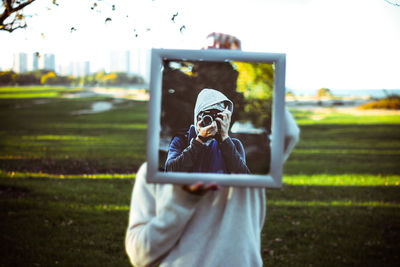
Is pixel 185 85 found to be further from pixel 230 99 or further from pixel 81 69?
pixel 81 69

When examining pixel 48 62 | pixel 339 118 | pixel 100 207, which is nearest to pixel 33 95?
pixel 48 62

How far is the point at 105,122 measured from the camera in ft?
42.9

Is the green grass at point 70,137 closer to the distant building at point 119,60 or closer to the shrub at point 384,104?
the distant building at point 119,60

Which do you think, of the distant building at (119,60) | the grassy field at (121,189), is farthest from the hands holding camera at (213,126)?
the distant building at (119,60)

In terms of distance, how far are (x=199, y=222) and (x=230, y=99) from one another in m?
0.56

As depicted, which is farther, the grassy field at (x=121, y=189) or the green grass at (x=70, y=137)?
the green grass at (x=70, y=137)

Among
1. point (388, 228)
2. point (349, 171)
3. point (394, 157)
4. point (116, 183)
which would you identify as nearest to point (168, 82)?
point (388, 228)

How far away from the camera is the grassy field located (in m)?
4.97

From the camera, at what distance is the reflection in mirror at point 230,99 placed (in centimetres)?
153

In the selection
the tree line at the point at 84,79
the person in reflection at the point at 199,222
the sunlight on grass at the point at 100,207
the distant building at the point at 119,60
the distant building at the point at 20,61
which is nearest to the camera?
the person in reflection at the point at 199,222

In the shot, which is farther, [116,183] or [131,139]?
[131,139]

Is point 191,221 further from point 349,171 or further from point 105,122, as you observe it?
point 105,122

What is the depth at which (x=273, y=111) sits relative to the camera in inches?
59.9

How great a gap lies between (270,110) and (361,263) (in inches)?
162
